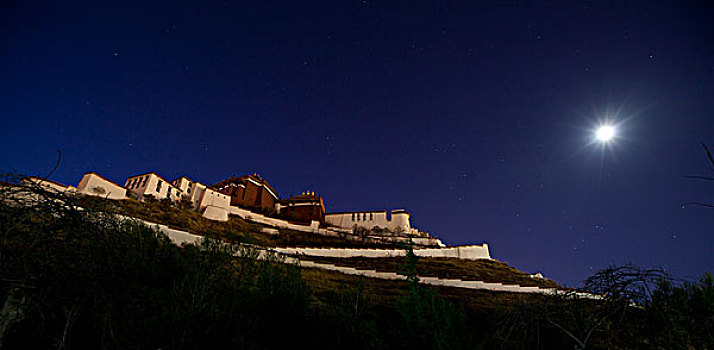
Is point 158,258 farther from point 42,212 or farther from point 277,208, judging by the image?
point 277,208

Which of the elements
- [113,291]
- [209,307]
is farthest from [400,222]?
[113,291]

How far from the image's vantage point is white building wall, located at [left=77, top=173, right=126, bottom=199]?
123 feet

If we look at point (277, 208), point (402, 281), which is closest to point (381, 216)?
point (277, 208)

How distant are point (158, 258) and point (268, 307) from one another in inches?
211

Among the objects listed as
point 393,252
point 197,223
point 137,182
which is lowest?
point 393,252

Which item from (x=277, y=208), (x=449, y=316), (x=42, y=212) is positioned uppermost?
(x=277, y=208)

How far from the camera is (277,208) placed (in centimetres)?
6988

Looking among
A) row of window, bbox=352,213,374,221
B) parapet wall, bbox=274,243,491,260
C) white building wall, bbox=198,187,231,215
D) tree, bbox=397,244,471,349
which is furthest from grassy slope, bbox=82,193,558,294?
row of window, bbox=352,213,374,221

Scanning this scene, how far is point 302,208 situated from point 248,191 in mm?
13042

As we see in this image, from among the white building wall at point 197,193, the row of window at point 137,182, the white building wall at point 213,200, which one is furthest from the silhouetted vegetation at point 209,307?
the white building wall at point 197,193

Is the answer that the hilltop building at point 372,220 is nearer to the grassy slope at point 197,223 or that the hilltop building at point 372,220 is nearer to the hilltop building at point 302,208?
the hilltop building at point 302,208

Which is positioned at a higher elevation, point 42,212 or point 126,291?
point 42,212

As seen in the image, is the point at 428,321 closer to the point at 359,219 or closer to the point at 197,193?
the point at 197,193

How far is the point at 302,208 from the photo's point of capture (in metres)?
68.4
